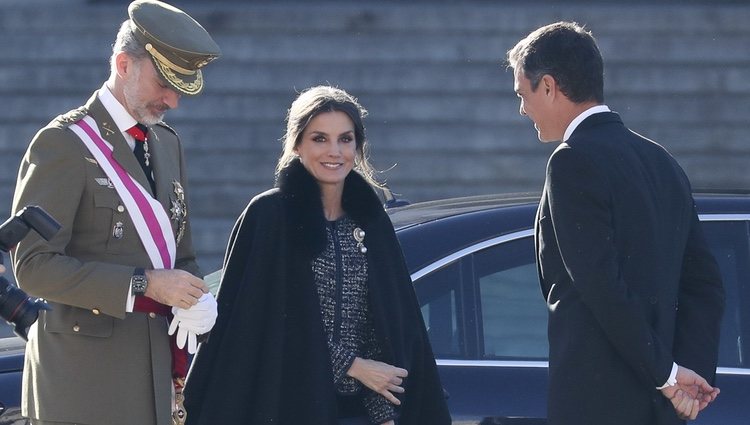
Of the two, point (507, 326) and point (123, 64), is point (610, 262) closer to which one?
point (507, 326)

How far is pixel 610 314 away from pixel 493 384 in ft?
3.28

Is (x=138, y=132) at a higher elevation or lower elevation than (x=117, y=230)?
higher

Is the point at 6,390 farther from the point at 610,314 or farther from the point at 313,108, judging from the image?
the point at 610,314

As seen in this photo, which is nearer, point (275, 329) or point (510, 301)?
point (275, 329)

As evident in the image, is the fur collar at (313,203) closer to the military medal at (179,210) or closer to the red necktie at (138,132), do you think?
the military medal at (179,210)

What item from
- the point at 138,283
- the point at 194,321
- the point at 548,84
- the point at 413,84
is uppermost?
the point at 413,84

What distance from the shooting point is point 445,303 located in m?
4.28

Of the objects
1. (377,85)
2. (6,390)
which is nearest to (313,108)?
(6,390)

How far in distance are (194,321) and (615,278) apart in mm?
1013

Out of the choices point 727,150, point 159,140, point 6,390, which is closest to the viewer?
point 159,140

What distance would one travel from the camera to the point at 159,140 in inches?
144

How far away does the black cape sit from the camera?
3645 millimetres

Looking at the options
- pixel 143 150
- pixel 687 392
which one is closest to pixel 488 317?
pixel 687 392

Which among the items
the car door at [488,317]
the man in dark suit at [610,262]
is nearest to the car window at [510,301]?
the car door at [488,317]
